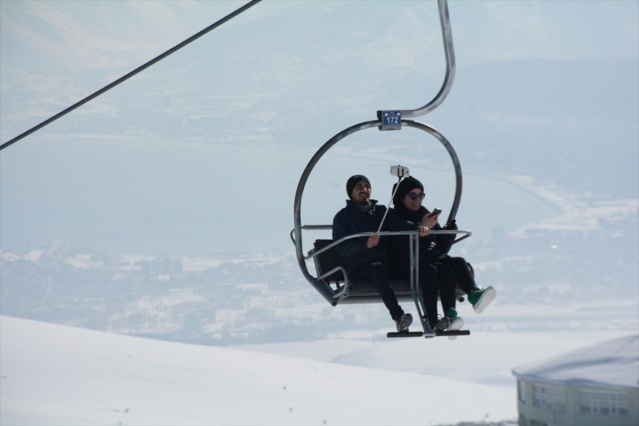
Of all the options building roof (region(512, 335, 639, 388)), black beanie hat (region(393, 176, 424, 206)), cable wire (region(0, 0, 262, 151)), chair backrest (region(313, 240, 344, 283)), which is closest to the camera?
cable wire (region(0, 0, 262, 151))

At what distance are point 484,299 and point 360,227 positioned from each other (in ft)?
4.29

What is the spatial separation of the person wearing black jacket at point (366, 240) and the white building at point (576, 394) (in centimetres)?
6647

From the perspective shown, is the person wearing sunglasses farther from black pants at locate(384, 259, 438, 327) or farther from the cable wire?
the cable wire

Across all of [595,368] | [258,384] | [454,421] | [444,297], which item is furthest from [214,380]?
[444,297]

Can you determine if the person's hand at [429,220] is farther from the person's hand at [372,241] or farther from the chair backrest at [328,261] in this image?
the chair backrest at [328,261]

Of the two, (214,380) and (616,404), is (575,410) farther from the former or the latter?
(214,380)

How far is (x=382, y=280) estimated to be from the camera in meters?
13.4

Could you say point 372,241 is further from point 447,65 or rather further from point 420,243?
point 447,65

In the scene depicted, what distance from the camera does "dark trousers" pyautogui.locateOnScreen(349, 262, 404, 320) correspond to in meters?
13.3

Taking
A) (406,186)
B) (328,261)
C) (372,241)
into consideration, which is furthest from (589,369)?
(372,241)

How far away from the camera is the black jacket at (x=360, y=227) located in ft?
44.1

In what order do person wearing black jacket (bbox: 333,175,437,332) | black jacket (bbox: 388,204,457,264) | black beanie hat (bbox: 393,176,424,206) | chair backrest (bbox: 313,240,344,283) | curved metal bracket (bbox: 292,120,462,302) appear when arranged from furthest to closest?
chair backrest (bbox: 313,240,344,283), black beanie hat (bbox: 393,176,424,206), black jacket (bbox: 388,204,457,264), person wearing black jacket (bbox: 333,175,437,332), curved metal bracket (bbox: 292,120,462,302)

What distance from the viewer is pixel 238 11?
1275 cm

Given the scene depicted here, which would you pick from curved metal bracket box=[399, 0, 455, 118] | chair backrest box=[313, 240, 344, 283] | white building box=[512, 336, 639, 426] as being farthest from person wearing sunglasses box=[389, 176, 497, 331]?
white building box=[512, 336, 639, 426]
